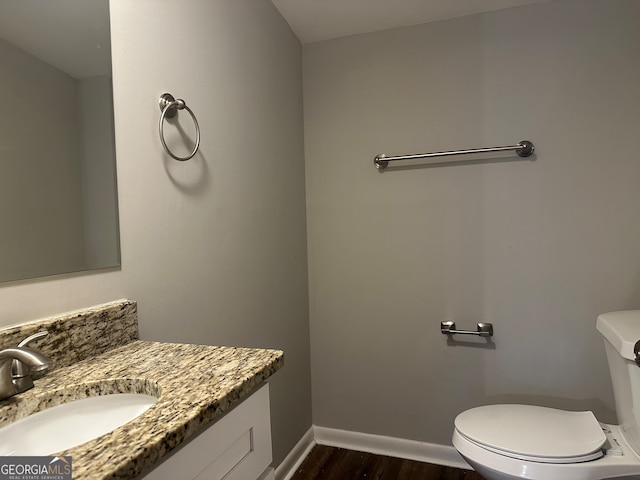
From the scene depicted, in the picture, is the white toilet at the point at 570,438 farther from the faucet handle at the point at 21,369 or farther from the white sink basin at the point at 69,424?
the faucet handle at the point at 21,369

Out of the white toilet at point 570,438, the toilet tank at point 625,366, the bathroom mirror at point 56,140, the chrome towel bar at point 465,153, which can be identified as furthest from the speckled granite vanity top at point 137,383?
the chrome towel bar at point 465,153

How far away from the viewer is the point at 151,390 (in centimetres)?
75

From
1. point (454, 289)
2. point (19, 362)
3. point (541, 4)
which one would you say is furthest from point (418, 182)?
point (19, 362)

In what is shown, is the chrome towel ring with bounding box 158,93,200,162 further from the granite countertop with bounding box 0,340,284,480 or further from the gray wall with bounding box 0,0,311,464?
the granite countertop with bounding box 0,340,284,480

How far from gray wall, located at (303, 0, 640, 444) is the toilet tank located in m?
0.40

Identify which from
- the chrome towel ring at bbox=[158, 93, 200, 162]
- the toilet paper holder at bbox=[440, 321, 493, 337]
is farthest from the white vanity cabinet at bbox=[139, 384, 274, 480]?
the toilet paper holder at bbox=[440, 321, 493, 337]

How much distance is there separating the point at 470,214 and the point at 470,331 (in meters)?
0.54

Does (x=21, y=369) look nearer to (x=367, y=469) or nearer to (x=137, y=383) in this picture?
(x=137, y=383)

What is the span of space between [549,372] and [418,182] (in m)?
1.02

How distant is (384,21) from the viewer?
1944 mm

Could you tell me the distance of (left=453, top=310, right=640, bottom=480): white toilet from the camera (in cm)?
122

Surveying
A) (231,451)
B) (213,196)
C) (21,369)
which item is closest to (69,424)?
(21,369)

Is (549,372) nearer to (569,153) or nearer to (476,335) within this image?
(476,335)

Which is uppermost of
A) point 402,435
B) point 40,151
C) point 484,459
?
point 40,151
